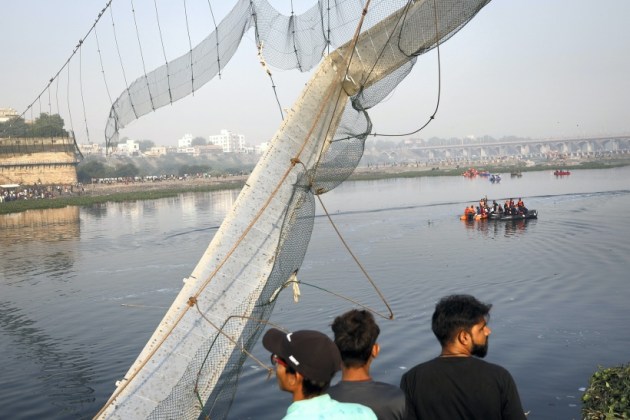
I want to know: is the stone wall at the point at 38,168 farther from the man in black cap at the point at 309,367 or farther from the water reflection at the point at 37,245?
the man in black cap at the point at 309,367

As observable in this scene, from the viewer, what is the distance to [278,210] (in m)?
6.74

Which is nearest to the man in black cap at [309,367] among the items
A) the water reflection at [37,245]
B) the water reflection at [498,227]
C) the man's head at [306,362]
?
the man's head at [306,362]

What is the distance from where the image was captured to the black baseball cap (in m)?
3.41

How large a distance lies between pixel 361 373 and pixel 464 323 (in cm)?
75

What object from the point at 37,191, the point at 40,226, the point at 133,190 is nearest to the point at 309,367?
the point at 40,226

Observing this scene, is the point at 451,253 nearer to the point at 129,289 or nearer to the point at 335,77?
the point at 129,289

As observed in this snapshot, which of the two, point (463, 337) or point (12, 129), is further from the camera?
point (12, 129)

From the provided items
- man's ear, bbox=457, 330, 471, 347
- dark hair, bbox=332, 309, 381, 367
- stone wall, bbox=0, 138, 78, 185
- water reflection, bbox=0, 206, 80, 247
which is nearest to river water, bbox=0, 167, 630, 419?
water reflection, bbox=0, 206, 80, 247

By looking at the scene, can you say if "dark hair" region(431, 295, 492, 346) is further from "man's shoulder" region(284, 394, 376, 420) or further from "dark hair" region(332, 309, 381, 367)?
"man's shoulder" region(284, 394, 376, 420)

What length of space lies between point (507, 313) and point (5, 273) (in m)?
24.5

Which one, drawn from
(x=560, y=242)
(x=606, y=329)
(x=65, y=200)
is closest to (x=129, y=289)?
(x=606, y=329)

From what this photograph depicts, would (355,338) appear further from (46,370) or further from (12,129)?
(12,129)

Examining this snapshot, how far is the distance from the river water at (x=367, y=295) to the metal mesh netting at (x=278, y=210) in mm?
3875

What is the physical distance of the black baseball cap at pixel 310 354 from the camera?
11.2 feet
